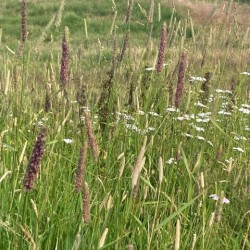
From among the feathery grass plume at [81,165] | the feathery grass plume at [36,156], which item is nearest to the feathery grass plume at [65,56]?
the feathery grass plume at [81,165]

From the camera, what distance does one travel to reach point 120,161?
239cm

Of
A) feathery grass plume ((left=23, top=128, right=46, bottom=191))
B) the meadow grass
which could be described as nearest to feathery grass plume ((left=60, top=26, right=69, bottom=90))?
the meadow grass

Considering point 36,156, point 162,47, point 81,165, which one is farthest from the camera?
point 162,47

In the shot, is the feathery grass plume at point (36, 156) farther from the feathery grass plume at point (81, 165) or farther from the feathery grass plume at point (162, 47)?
the feathery grass plume at point (162, 47)

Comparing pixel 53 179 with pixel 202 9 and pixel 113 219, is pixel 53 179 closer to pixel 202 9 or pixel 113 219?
pixel 113 219

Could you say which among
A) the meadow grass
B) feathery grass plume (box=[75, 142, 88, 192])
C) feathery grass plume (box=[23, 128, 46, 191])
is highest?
feathery grass plume (box=[23, 128, 46, 191])

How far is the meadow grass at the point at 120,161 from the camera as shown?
1.54 meters

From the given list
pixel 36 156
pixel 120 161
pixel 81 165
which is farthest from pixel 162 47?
pixel 36 156

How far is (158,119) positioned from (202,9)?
53.7ft

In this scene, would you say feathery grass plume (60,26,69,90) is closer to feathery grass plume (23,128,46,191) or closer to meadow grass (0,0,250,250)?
meadow grass (0,0,250,250)

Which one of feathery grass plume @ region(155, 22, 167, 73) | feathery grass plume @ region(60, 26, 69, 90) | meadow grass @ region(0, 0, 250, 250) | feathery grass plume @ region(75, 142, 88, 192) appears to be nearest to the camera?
feathery grass plume @ region(75, 142, 88, 192)

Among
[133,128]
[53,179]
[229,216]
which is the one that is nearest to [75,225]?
[53,179]

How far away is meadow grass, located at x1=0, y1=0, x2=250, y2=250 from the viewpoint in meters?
1.54

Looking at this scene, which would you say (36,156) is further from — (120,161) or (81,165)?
(120,161)
